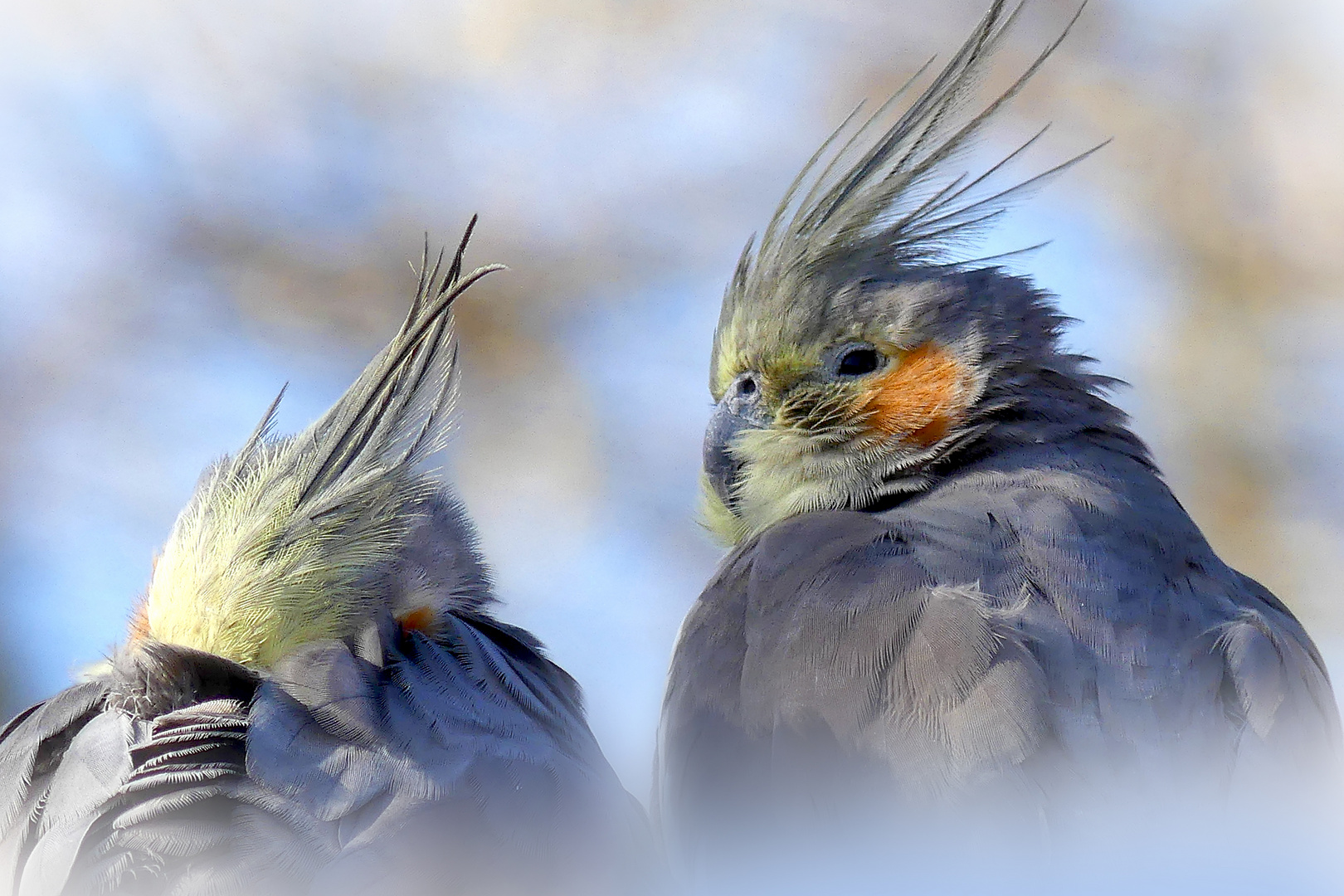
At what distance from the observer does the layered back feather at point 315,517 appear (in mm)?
1310

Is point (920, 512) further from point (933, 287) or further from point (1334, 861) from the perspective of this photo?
point (1334, 861)

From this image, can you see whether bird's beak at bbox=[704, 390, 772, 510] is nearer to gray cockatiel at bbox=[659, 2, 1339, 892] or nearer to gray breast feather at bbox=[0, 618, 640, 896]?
gray cockatiel at bbox=[659, 2, 1339, 892]

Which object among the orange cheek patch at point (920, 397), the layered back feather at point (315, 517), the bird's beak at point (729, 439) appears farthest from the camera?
the bird's beak at point (729, 439)

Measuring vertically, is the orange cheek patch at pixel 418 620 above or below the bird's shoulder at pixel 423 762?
above

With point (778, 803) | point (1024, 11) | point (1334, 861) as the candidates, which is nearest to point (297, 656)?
point (778, 803)

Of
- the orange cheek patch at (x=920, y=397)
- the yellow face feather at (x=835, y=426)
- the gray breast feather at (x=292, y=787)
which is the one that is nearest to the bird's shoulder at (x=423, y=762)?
the gray breast feather at (x=292, y=787)

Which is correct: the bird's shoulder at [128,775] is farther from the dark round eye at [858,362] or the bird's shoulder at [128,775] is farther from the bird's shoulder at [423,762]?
the dark round eye at [858,362]

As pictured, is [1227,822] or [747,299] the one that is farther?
[747,299]

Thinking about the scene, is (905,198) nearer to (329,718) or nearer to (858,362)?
(858,362)

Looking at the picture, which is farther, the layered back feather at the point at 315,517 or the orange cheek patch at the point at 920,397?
the orange cheek patch at the point at 920,397

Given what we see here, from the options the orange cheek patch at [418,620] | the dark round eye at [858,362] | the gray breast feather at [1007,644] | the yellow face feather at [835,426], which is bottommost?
the gray breast feather at [1007,644]

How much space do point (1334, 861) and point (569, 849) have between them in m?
0.74

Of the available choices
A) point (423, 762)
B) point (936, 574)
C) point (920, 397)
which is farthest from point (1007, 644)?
point (423, 762)

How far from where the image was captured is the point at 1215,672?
4.21 ft
